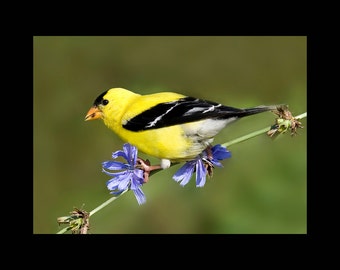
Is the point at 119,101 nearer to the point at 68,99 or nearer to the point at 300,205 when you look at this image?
the point at 300,205

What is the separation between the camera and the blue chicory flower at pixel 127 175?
9.98 feet

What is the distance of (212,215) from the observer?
4621mm

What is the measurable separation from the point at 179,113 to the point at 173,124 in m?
0.08

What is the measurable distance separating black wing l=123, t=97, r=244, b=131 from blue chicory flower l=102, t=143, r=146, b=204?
23 centimetres

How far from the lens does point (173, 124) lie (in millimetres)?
3270

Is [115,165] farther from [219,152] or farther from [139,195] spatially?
[219,152]

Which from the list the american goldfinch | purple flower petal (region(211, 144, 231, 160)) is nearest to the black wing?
the american goldfinch

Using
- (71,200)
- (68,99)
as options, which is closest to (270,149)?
(71,200)

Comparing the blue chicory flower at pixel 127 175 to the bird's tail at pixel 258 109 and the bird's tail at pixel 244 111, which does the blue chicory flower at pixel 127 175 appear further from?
the bird's tail at pixel 258 109

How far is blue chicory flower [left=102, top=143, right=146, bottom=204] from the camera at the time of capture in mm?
3041

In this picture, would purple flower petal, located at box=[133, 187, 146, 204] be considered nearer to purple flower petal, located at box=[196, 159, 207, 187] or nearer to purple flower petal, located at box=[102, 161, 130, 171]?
purple flower petal, located at box=[102, 161, 130, 171]

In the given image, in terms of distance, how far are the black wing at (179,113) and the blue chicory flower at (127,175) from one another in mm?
230

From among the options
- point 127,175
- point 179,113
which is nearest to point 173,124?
point 179,113

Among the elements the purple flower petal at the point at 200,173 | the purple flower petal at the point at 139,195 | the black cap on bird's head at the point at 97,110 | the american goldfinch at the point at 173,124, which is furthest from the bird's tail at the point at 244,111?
the black cap on bird's head at the point at 97,110
